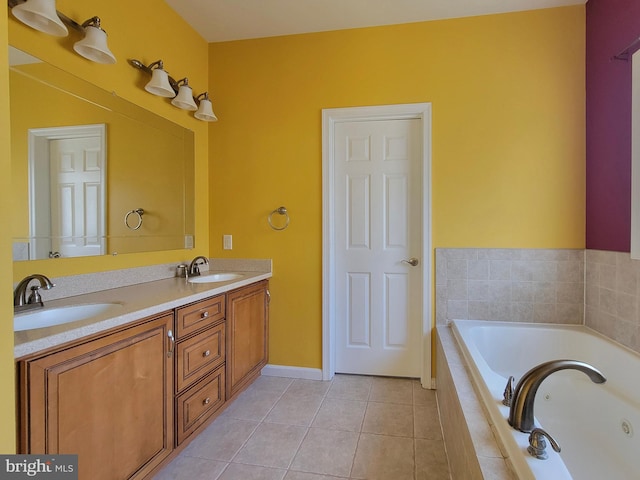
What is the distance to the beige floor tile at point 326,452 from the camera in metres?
1.60

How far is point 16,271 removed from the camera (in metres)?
1.36

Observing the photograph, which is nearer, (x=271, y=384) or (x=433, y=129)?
(x=433, y=129)

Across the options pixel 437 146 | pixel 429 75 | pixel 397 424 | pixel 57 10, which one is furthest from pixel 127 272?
pixel 429 75

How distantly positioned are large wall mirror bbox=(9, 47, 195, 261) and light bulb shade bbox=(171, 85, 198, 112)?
→ 0.47ft

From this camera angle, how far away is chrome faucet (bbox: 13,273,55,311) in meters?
1.28

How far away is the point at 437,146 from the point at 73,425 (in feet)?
8.15

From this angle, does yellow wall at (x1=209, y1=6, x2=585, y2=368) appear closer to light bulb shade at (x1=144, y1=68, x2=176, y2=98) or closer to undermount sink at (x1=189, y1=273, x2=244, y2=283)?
undermount sink at (x1=189, y1=273, x2=244, y2=283)

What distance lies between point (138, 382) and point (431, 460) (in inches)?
56.6

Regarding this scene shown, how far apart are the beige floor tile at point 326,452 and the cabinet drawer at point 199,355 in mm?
661

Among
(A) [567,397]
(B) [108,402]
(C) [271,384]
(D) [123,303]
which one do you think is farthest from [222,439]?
(A) [567,397]

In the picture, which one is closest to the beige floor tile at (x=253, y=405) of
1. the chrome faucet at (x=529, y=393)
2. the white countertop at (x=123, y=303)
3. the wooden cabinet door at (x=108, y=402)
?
the wooden cabinet door at (x=108, y=402)

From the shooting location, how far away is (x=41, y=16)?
4.46 feet

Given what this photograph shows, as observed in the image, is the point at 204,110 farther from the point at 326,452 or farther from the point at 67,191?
the point at 326,452

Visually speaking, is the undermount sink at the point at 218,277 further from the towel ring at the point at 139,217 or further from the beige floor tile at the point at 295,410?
the beige floor tile at the point at 295,410
